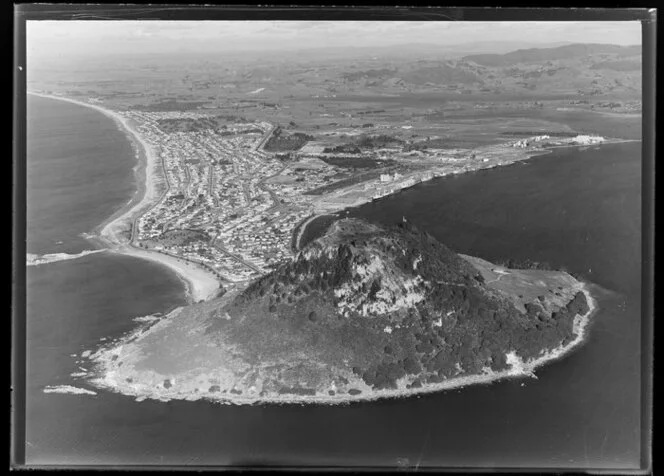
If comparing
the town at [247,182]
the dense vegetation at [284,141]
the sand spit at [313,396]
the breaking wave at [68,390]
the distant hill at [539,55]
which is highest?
the distant hill at [539,55]

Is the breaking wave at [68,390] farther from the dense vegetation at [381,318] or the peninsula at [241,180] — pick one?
the peninsula at [241,180]

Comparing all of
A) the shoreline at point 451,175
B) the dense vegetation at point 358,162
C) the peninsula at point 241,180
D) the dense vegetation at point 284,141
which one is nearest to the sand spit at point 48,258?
A: the peninsula at point 241,180

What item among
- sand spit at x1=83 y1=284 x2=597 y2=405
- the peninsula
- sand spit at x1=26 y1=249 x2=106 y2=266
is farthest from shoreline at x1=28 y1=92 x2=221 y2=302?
sand spit at x1=83 y1=284 x2=597 y2=405

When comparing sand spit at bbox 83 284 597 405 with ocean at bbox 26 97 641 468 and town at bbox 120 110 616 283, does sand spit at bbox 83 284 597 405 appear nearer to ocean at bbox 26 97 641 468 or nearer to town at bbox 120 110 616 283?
ocean at bbox 26 97 641 468

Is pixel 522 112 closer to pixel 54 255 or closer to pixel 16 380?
pixel 54 255

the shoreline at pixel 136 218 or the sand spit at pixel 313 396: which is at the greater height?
the shoreline at pixel 136 218

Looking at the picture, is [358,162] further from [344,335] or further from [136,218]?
[136,218]
